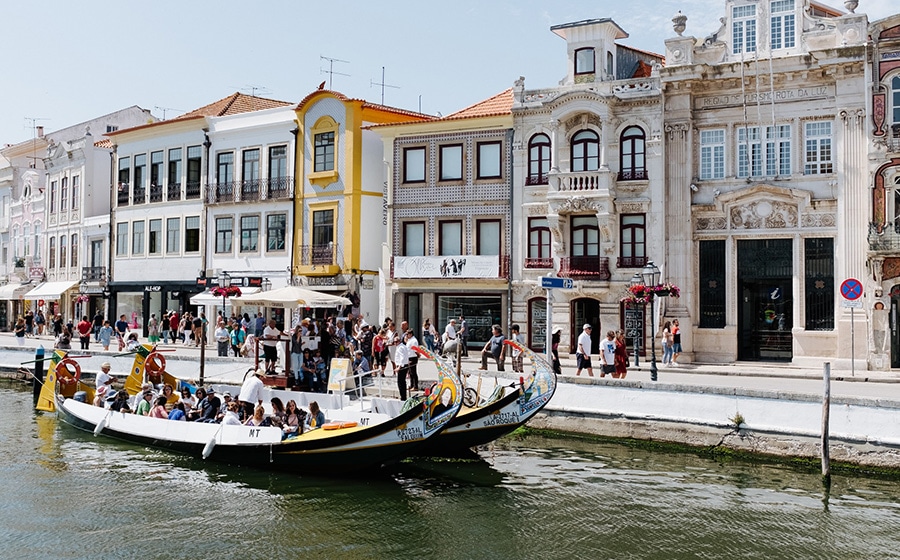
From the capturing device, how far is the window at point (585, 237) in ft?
111

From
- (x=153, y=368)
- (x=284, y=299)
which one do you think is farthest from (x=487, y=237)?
(x=153, y=368)

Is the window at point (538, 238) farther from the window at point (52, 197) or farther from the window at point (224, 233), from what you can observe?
the window at point (52, 197)

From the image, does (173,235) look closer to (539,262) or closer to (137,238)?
(137,238)

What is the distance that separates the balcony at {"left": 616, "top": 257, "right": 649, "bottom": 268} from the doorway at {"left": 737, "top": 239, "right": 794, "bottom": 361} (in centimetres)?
329

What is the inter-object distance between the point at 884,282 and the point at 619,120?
10.5 metres

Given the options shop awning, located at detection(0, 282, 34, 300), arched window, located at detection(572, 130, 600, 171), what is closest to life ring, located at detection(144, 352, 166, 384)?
arched window, located at detection(572, 130, 600, 171)

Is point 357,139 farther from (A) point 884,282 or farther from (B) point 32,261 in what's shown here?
(B) point 32,261

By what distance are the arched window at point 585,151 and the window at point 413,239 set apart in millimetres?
6889

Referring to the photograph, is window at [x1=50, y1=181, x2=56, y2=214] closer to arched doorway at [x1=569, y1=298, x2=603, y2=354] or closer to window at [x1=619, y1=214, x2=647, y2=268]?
arched doorway at [x1=569, y1=298, x2=603, y2=354]

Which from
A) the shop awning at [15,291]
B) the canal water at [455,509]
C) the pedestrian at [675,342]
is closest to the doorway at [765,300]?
the pedestrian at [675,342]

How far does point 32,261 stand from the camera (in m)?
54.2

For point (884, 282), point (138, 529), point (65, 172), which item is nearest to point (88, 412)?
point (138, 529)

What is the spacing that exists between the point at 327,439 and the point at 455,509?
308 centimetres

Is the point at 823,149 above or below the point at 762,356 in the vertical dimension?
above
